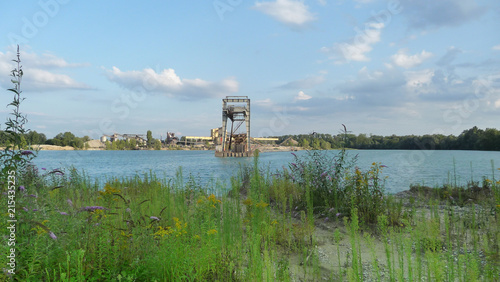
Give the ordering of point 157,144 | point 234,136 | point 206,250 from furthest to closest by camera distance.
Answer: point 157,144 < point 234,136 < point 206,250

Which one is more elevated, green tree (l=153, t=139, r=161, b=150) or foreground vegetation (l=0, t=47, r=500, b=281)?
green tree (l=153, t=139, r=161, b=150)

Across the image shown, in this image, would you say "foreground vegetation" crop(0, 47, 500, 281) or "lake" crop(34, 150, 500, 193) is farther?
"lake" crop(34, 150, 500, 193)

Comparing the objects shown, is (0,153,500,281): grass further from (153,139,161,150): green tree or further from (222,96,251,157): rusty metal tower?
(153,139,161,150): green tree

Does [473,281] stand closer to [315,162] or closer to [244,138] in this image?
[315,162]

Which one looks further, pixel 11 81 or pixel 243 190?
pixel 243 190

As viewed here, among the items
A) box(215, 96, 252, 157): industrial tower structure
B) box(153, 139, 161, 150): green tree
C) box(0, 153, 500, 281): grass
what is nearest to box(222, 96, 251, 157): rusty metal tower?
box(215, 96, 252, 157): industrial tower structure

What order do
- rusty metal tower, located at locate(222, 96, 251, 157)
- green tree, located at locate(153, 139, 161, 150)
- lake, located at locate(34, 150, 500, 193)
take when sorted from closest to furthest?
lake, located at locate(34, 150, 500, 193) < rusty metal tower, located at locate(222, 96, 251, 157) < green tree, located at locate(153, 139, 161, 150)

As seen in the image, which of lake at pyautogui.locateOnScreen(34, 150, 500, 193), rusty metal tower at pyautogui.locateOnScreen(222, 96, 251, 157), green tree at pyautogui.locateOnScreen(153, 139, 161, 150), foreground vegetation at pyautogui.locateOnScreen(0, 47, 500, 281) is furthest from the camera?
green tree at pyautogui.locateOnScreen(153, 139, 161, 150)

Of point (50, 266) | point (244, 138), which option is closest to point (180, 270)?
point (50, 266)

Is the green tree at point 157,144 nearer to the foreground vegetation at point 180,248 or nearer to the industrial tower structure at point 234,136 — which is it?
the industrial tower structure at point 234,136

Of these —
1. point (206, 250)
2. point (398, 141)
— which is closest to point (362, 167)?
point (206, 250)

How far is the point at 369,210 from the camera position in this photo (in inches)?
213

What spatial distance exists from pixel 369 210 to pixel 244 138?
42346 mm

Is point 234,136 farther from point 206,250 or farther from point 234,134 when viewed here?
point 206,250
